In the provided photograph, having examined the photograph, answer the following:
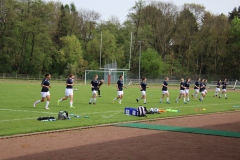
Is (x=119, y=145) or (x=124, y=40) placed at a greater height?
(x=124, y=40)

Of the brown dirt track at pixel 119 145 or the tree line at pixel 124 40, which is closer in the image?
the brown dirt track at pixel 119 145

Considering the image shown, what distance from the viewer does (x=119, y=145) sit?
460 inches

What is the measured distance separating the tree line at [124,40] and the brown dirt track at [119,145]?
70978 millimetres

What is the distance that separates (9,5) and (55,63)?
18.6m

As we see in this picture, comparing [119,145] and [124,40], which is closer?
[119,145]

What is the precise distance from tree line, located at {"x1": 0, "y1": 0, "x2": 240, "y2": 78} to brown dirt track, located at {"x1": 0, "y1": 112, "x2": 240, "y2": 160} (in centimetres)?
7098

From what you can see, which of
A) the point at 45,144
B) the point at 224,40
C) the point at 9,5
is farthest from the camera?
the point at 224,40

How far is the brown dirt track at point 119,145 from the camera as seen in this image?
33.3ft

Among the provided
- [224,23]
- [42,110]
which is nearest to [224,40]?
[224,23]

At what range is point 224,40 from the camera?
9038 centimetres

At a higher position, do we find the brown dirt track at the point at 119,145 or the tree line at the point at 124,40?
the tree line at the point at 124,40

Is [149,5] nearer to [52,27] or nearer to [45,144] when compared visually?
[52,27]

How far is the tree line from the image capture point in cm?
8856

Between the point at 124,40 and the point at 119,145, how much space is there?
86309 mm
